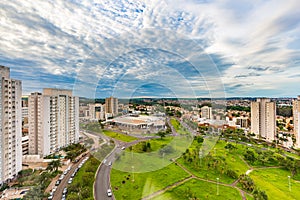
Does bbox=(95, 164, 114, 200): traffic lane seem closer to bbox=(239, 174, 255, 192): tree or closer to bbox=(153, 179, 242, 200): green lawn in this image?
bbox=(153, 179, 242, 200): green lawn

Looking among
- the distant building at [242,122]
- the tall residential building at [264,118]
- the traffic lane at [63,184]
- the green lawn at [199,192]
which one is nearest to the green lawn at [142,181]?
the green lawn at [199,192]

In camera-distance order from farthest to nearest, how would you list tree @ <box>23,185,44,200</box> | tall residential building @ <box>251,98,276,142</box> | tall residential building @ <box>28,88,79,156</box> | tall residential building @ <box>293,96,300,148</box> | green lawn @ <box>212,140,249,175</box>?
tall residential building @ <box>251,98,276,142</box>
tall residential building @ <box>293,96,300,148</box>
tall residential building @ <box>28,88,79,156</box>
green lawn @ <box>212,140,249,175</box>
tree @ <box>23,185,44,200</box>

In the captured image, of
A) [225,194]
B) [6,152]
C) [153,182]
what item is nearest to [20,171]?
[6,152]

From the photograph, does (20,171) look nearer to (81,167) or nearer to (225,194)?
(81,167)

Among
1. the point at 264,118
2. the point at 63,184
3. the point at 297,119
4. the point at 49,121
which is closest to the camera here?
the point at 63,184

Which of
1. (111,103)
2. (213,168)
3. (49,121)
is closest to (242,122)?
(213,168)

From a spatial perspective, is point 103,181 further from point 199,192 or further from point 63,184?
point 199,192

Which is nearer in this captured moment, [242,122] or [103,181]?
[103,181]

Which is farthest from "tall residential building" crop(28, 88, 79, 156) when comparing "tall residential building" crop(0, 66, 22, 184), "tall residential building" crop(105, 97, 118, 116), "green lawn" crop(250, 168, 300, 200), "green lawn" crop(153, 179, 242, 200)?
"green lawn" crop(250, 168, 300, 200)
